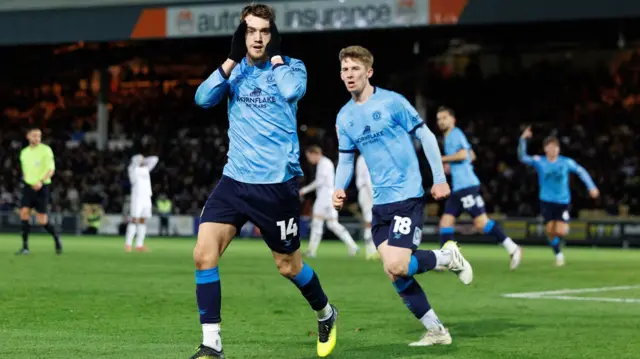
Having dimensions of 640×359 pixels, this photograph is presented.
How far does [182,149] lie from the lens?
44594 mm

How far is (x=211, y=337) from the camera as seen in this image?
7863mm

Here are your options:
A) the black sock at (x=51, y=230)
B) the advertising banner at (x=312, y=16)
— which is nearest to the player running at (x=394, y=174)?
the black sock at (x=51, y=230)

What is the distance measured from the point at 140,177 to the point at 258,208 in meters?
19.2

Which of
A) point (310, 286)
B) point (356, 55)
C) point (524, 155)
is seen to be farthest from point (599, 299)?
point (524, 155)

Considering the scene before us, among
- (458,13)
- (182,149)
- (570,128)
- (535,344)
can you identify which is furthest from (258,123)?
(182,149)

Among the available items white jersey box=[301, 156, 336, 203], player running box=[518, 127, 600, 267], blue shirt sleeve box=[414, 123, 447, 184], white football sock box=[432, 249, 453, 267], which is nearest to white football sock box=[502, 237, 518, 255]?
player running box=[518, 127, 600, 267]

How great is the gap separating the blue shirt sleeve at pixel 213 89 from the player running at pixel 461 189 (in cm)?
1038

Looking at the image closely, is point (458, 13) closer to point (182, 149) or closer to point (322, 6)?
point (322, 6)

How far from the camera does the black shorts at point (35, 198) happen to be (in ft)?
76.7

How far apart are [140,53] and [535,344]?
38262 millimetres

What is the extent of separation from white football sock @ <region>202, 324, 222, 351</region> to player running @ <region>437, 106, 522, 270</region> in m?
10.9

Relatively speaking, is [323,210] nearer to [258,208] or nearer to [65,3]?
[258,208]

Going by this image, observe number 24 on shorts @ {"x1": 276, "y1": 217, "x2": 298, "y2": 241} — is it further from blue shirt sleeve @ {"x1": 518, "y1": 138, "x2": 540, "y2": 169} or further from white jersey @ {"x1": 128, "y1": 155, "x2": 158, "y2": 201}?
white jersey @ {"x1": 128, "y1": 155, "x2": 158, "y2": 201}

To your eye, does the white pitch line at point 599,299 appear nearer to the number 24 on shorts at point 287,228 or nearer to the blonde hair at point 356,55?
the blonde hair at point 356,55
